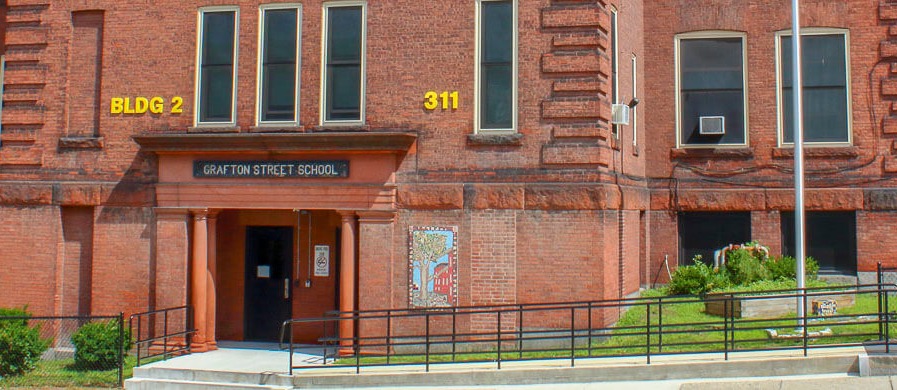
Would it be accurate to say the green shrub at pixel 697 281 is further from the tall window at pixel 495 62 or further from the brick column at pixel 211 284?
the brick column at pixel 211 284

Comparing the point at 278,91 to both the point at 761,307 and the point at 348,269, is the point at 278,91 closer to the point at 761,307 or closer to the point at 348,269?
the point at 348,269

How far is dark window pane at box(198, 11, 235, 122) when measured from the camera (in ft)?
56.3

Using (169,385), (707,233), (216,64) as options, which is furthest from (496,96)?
(169,385)

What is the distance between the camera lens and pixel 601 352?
1448 cm

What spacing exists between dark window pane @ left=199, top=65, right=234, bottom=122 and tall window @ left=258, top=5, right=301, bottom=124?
2.34 ft

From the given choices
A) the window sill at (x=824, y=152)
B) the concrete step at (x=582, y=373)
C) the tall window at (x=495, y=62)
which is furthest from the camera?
the window sill at (x=824, y=152)

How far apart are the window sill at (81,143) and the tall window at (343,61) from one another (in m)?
4.80

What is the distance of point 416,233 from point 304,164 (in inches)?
97.8

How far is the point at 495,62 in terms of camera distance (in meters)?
15.9

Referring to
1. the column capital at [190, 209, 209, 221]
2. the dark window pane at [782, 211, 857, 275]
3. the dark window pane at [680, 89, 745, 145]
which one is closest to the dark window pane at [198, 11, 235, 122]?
the column capital at [190, 209, 209, 221]

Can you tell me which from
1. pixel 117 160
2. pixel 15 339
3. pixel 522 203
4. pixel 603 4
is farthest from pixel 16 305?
pixel 603 4

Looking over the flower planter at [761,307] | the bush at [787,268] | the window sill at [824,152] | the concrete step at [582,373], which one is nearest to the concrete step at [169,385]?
the concrete step at [582,373]

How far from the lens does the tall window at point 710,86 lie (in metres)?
19.9

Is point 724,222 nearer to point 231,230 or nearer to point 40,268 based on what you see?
point 231,230
